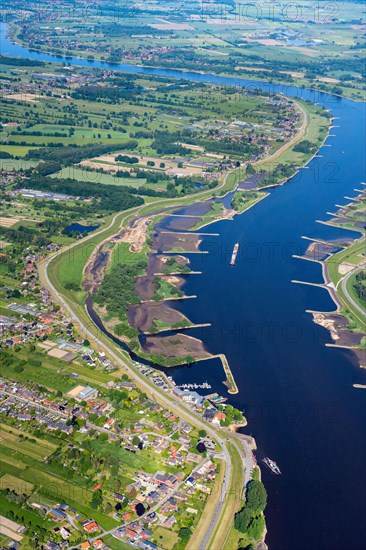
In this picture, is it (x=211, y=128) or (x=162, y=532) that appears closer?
(x=162, y=532)

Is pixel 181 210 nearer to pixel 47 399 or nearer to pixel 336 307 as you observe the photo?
pixel 336 307

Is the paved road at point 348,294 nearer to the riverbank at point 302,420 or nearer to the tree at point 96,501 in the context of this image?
the riverbank at point 302,420

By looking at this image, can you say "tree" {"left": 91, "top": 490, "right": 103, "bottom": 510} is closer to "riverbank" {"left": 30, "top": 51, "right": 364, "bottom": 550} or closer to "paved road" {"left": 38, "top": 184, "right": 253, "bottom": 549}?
"paved road" {"left": 38, "top": 184, "right": 253, "bottom": 549}

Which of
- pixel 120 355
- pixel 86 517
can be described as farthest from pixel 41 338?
pixel 86 517

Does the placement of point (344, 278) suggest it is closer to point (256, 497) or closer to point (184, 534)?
point (256, 497)

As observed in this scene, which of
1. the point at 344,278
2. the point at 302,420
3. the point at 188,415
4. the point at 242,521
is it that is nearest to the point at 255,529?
the point at 242,521

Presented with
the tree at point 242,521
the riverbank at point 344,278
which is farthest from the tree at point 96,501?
the riverbank at point 344,278
